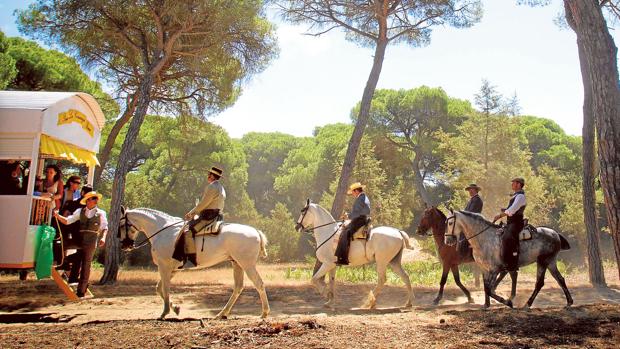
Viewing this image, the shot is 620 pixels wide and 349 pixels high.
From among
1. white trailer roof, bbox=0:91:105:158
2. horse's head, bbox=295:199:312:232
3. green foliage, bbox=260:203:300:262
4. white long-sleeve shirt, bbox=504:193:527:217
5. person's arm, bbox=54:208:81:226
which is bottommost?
green foliage, bbox=260:203:300:262

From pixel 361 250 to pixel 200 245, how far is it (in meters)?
3.64

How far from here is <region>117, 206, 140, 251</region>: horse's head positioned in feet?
26.5

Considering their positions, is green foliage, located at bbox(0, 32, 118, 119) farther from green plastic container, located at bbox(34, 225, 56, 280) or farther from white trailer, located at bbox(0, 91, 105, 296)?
green plastic container, located at bbox(34, 225, 56, 280)

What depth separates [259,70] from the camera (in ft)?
55.5

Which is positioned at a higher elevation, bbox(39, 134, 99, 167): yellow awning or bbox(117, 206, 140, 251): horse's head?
bbox(39, 134, 99, 167): yellow awning

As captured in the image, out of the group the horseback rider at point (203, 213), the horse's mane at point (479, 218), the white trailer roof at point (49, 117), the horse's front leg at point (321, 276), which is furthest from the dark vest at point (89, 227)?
the horse's mane at point (479, 218)

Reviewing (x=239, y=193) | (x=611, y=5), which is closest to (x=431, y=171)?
(x=239, y=193)

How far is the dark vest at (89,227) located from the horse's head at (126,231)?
1729 mm

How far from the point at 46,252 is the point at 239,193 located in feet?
67.2

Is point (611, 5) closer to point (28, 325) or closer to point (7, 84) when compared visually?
point (28, 325)

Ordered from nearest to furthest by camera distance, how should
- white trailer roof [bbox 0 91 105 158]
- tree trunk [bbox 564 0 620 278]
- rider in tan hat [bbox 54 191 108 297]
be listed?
tree trunk [bbox 564 0 620 278]
white trailer roof [bbox 0 91 105 158]
rider in tan hat [bbox 54 191 108 297]

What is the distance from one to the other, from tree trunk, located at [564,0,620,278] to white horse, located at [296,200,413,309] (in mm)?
4683

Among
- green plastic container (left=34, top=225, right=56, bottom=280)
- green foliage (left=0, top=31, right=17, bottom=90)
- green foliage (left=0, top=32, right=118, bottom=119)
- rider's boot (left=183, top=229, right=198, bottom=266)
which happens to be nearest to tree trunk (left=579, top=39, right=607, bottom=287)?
rider's boot (left=183, top=229, right=198, bottom=266)

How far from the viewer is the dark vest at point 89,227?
9.46 meters
